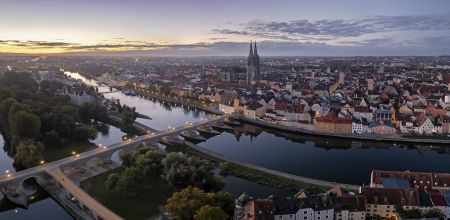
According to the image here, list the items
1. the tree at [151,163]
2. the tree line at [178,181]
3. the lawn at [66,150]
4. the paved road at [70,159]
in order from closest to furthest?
the tree line at [178,181], the paved road at [70,159], the tree at [151,163], the lawn at [66,150]

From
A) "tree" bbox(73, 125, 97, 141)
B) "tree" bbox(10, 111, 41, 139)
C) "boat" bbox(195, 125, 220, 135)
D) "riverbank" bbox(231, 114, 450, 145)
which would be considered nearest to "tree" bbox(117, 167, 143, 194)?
"tree" bbox(73, 125, 97, 141)

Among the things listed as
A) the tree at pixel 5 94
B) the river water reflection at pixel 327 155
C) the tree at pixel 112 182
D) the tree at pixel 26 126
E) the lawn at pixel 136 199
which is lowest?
the river water reflection at pixel 327 155

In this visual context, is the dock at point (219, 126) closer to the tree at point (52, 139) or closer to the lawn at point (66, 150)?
the lawn at point (66, 150)

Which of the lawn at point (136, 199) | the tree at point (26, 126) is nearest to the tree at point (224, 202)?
the lawn at point (136, 199)

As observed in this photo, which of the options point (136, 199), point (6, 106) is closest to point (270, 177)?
point (136, 199)

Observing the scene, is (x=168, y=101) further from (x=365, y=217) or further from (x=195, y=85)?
(x=365, y=217)

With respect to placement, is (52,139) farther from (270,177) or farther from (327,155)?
(327,155)
